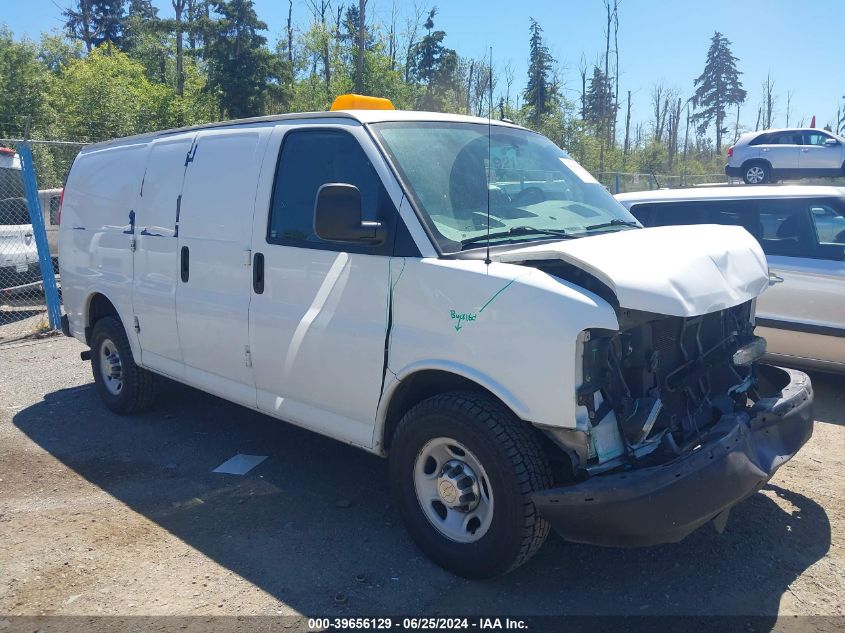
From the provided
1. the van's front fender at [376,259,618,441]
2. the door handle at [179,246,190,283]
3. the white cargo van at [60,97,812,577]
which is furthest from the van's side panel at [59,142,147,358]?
the van's front fender at [376,259,618,441]

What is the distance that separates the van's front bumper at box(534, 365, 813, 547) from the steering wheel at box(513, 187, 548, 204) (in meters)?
1.60

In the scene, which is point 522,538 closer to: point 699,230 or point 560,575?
point 560,575

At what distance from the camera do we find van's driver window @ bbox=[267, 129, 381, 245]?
3.76 metres

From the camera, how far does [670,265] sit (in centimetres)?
310

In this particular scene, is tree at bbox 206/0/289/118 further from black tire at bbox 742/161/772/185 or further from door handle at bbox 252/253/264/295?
door handle at bbox 252/253/264/295

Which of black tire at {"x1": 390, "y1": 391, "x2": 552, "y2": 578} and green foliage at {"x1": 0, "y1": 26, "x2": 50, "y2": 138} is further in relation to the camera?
green foliage at {"x1": 0, "y1": 26, "x2": 50, "y2": 138}

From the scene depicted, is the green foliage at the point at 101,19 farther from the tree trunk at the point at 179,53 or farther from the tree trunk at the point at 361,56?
the tree trunk at the point at 361,56

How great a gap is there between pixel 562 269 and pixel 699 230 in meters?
1.02

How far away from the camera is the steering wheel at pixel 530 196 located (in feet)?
12.9

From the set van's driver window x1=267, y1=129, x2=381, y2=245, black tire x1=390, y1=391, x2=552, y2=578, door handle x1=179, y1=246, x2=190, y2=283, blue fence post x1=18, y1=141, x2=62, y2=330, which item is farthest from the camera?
blue fence post x1=18, y1=141, x2=62, y2=330

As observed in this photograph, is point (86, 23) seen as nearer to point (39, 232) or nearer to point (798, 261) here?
point (39, 232)

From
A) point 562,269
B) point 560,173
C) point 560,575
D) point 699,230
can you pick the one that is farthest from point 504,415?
point 560,173

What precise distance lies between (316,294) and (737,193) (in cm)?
454

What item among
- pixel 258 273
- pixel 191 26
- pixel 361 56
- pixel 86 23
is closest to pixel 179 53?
pixel 191 26
